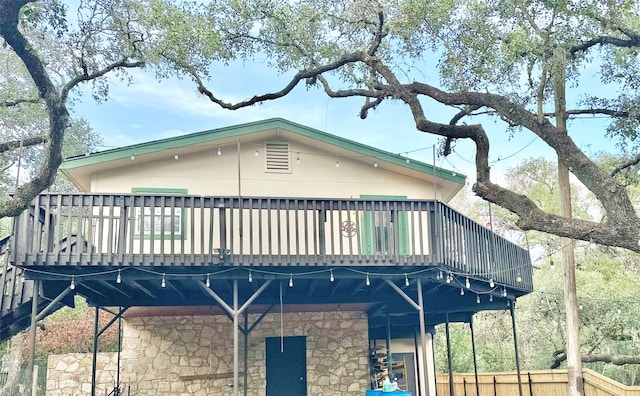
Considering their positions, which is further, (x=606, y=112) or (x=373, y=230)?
(x=606, y=112)

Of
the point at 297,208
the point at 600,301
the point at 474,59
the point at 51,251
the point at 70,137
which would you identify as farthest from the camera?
the point at 70,137

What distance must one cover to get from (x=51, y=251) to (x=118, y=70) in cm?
396

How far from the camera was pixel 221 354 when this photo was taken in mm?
13430

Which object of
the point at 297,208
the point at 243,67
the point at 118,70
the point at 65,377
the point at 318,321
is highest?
the point at 243,67

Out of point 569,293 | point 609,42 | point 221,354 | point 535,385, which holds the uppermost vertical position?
point 609,42

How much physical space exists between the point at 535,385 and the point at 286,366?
7.06 metres

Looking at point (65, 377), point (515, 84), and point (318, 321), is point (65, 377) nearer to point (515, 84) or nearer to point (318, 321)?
point (318, 321)

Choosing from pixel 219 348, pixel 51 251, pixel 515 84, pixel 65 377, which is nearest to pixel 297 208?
pixel 51 251

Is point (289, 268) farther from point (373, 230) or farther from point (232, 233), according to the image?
point (373, 230)

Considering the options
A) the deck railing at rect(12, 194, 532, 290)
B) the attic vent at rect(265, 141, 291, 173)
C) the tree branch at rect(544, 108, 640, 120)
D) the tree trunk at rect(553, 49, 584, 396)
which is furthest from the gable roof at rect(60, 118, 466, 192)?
the tree branch at rect(544, 108, 640, 120)

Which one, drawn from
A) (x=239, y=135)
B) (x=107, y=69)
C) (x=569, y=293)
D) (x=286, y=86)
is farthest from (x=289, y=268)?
(x=569, y=293)

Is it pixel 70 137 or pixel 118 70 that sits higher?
pixel 70 137

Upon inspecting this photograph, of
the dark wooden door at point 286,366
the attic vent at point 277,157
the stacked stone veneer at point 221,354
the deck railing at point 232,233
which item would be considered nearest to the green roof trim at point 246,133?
the attic vent at point 277,157

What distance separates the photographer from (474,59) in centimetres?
A: 1302
